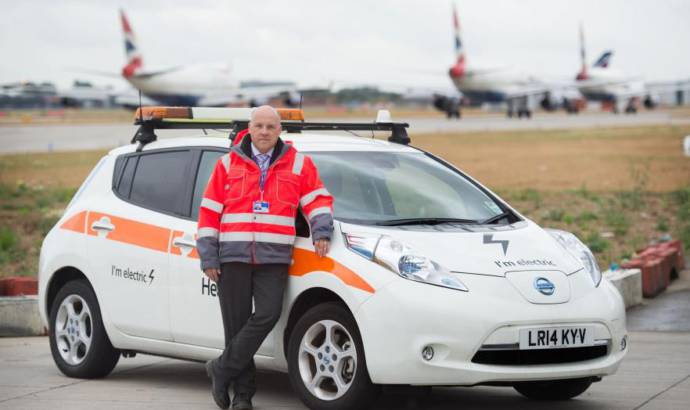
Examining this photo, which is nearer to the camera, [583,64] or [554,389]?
[554,389]

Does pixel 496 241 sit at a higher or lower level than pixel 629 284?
higher

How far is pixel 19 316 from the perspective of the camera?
10977 millimetres

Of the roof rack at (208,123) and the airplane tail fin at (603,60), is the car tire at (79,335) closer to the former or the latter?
the roof rack at (208,123)

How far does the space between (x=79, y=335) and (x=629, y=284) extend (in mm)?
5721

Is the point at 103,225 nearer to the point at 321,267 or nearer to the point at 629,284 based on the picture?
the point at 321,267

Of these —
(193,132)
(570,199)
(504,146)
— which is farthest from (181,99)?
(193,132)

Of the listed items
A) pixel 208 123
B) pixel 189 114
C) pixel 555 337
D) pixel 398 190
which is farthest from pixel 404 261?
pixel 189 114

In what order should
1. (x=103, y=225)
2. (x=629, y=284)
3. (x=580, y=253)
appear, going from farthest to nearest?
(x=629, y=284)
(x=103, y=225)
(x=580, y=253)

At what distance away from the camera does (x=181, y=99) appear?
86.1 m

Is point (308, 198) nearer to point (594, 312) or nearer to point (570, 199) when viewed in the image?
point (594, 312)

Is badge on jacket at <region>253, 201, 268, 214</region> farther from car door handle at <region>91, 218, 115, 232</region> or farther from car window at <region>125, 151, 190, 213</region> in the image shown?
car door handle at <region>91, 218, 115, 232</region>

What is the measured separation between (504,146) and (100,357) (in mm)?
38993

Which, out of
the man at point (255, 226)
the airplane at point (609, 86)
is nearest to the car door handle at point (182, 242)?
the man at point (255, 226)

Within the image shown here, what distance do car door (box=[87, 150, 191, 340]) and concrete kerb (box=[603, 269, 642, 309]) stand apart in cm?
509
